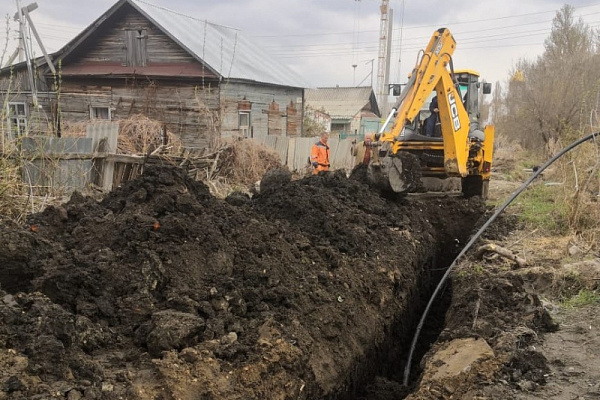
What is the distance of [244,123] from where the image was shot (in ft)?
60.3

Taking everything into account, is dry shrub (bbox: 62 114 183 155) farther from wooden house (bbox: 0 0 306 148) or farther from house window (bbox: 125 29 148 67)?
house window (bbox: 125 29 148 67)

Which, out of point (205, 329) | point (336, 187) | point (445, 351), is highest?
point (336, 187)

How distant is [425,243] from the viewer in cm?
771

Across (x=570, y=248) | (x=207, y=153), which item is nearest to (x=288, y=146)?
(x=207, y=153)

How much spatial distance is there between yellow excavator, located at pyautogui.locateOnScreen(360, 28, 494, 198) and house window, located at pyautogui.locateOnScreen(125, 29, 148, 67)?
11.2 metres

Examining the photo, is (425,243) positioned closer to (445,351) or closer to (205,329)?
Result: (445,351)

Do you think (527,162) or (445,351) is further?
(527,162)

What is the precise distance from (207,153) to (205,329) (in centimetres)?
1078

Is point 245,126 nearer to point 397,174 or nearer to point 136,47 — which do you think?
point 136,47

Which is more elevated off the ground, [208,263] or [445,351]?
[208,263]

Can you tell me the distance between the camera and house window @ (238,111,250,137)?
18.1 meters

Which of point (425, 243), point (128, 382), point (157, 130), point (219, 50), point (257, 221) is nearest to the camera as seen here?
point (128, 382)

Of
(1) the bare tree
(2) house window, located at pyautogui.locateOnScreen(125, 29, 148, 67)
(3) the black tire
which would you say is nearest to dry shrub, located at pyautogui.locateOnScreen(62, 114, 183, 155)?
(2) house window, located at pyautogui.locateOnScreen(125, 29, 148, 67)

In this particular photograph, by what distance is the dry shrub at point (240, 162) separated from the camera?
46.4 feet
